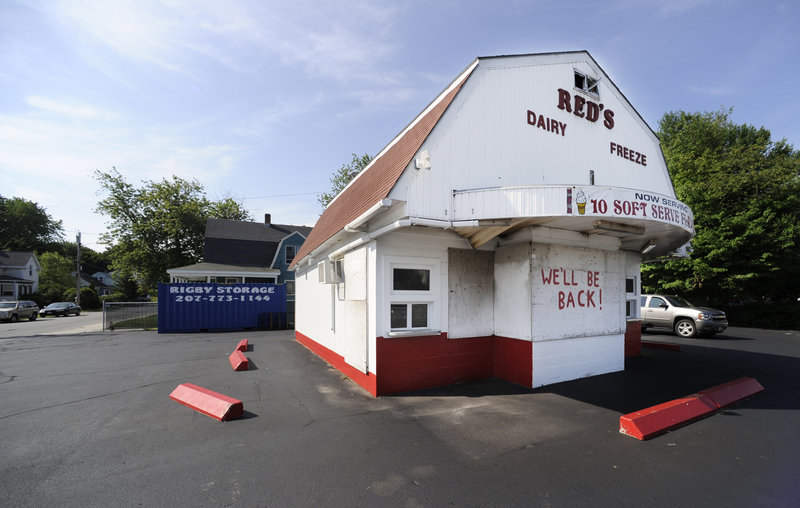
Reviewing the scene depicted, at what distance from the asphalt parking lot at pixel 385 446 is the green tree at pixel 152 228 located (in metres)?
30.3

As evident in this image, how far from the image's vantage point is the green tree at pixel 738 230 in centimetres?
1922

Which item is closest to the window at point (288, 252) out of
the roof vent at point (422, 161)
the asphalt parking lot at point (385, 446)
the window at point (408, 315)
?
the asphalt parking lot at point (385, 446)

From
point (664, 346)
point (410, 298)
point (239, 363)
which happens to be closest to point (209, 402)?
point (239, 363)

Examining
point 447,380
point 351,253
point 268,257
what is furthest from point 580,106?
point 268,257

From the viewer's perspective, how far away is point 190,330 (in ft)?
59.7

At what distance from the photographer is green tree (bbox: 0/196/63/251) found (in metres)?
62.7

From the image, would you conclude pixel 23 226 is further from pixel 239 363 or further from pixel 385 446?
pixel 385 446

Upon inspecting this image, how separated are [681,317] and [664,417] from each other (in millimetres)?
13505

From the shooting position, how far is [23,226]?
64500 mm

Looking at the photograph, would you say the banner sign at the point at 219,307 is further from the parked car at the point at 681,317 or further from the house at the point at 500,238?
the parked car at the point at 681,317

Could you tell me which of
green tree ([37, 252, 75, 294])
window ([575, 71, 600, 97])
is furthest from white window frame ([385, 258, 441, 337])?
green tree ([37, 252, 75, 294])

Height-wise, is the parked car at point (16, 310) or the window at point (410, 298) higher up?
the window at point (410, 298)

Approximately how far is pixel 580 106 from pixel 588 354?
571 cm

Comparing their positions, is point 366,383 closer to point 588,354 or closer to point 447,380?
point 447,380
